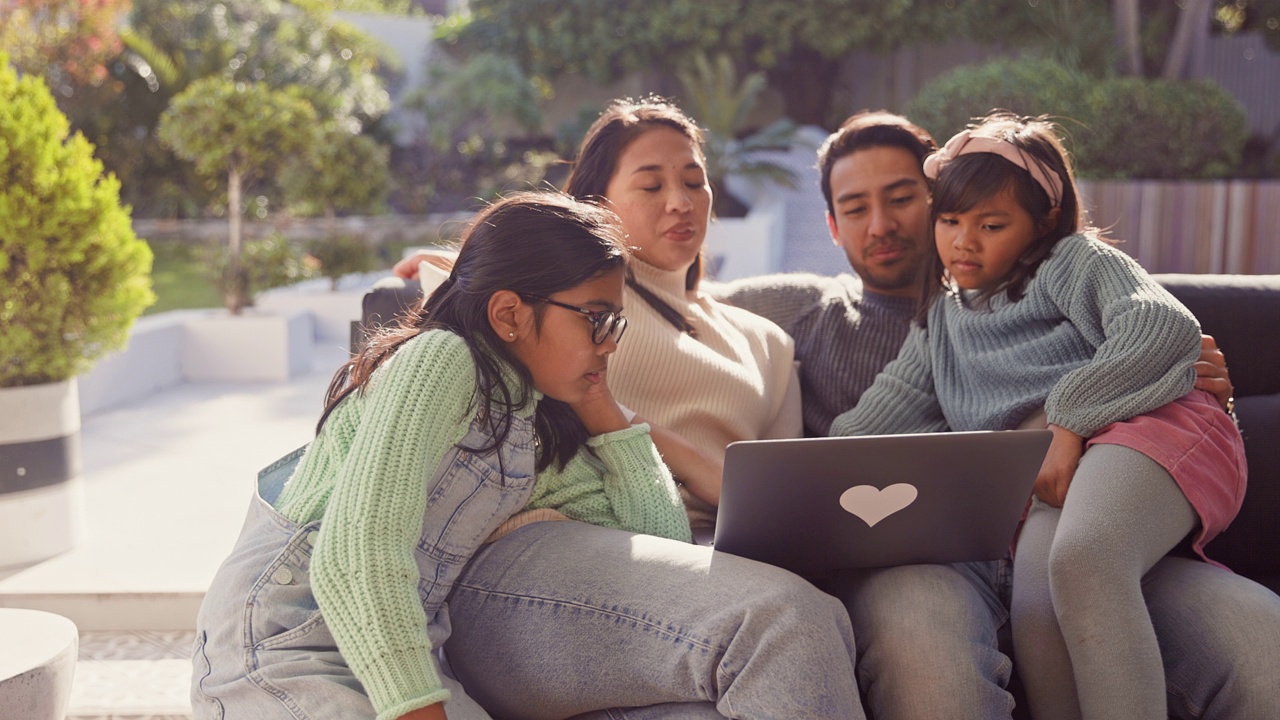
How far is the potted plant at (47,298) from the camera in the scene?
3342 mm

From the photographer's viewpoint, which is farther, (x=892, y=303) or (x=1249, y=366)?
(x=892, y=303)

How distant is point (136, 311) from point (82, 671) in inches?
49.9

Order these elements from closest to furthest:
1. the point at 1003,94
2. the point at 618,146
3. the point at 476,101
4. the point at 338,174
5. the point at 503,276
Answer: the point at 503,276
the point at 618,146
the point at 338,174
the point at 1003,94
the point at 476,101

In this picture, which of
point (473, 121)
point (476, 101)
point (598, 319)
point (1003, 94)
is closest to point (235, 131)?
point (598, 319)

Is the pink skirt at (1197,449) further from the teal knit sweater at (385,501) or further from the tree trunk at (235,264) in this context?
the tree trunk at (235,264)

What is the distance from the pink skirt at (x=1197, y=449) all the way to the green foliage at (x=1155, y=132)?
863 centimetres

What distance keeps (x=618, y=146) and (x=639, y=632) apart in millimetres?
1315

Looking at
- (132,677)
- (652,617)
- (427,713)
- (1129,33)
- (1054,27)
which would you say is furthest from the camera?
(1054,27)

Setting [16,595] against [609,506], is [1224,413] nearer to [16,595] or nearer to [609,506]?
[609,506]

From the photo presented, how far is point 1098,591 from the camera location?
1.82 m

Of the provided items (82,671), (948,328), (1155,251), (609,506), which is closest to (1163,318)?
(948,328)

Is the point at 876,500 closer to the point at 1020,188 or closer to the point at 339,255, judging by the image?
the point at 1020,188

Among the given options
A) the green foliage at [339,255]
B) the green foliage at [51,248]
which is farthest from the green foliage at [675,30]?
the green foliage at [51,248]

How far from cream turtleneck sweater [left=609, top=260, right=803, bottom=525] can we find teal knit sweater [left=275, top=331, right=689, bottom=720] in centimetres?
66
